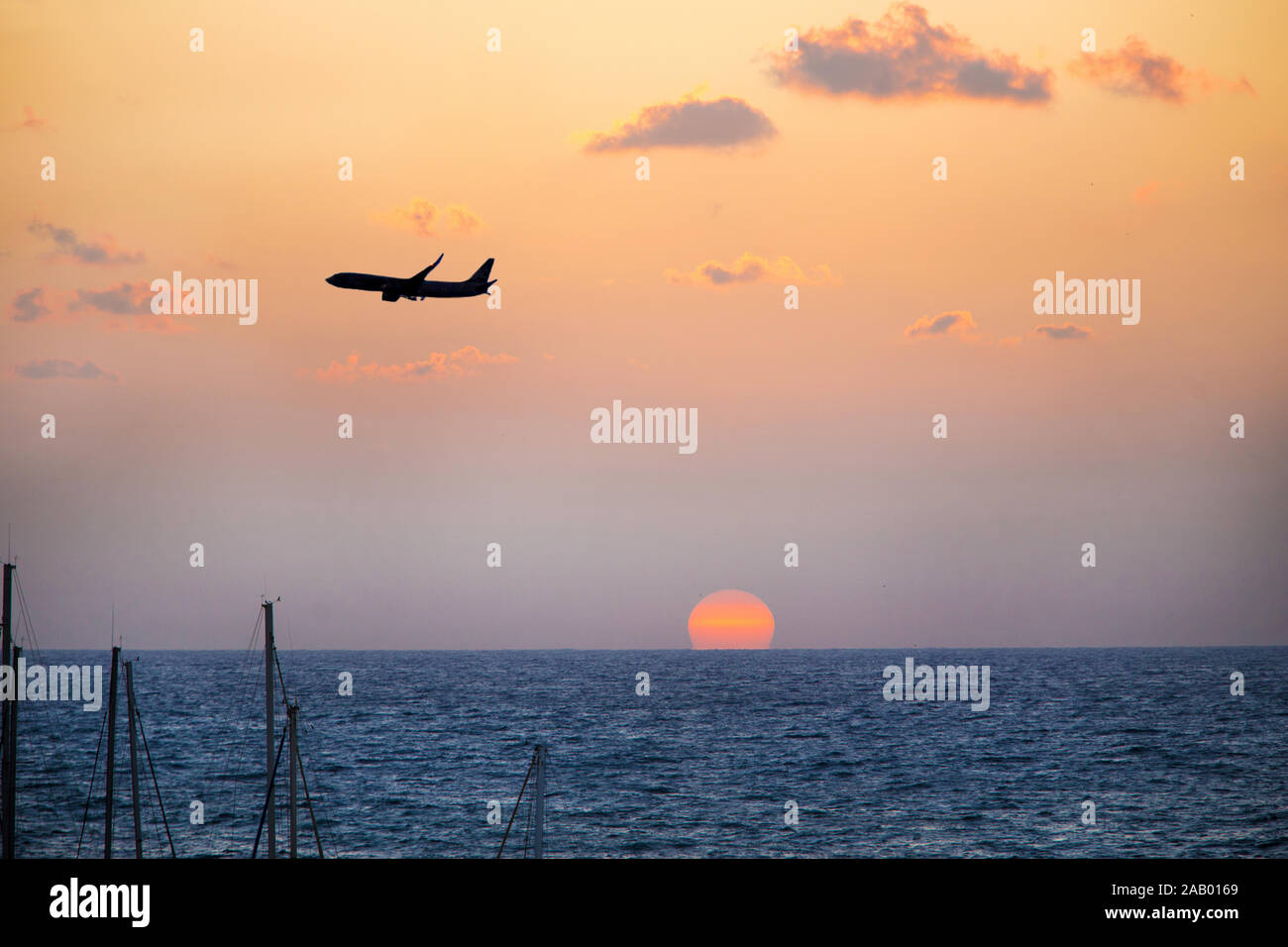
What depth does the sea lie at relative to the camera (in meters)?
73.8

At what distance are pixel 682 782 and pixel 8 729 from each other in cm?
6135

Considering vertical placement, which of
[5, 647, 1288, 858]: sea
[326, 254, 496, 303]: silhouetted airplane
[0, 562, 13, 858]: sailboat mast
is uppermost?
[326, 254, 496, 303]: silhouetted airplane

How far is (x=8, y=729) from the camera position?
152 ft

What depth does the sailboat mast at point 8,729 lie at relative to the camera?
1738 inches

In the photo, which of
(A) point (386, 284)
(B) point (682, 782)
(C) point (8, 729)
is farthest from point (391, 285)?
(B) point (682, 782)

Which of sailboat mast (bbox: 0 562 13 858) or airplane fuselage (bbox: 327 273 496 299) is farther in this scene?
airplane fuselage (bbox: 327 273 496 299)

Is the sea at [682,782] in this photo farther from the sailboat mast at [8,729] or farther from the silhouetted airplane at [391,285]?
the silhouetted airplane at [391,285]

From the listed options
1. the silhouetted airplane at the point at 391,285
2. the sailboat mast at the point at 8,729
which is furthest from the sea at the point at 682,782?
the silhouetted airplane at the point at 391,285

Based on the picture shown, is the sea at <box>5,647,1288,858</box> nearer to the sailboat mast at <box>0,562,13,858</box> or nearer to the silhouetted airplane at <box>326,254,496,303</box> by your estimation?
the sailboat mast at <box>0,562,13,858</box>

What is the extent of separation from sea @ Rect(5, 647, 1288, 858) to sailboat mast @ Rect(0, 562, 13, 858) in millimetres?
5320

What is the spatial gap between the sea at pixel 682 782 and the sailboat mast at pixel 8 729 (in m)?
5.32

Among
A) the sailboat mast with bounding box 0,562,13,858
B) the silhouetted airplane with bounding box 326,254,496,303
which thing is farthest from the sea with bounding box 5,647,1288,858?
the silhouetted airplane with bounding box 326,254,496,303
